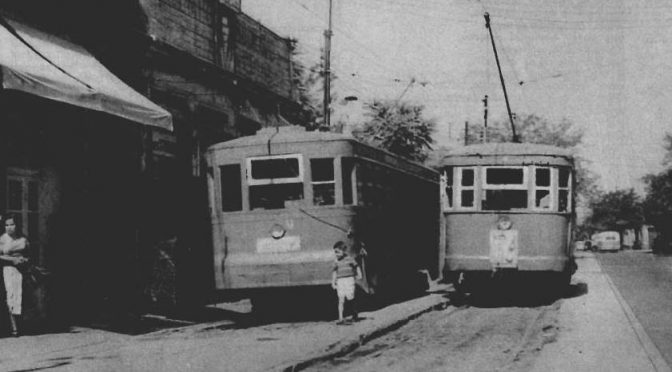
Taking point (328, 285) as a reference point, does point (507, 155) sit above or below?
above

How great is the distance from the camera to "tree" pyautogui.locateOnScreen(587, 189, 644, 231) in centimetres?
10568

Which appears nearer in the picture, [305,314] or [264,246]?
[264,246]

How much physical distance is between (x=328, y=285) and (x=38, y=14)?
242 inches

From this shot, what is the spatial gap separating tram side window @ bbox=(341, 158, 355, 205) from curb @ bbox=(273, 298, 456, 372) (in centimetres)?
212

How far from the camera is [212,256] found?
14484 millimetres

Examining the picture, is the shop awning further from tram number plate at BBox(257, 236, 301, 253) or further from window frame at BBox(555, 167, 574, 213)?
window frame at BBox(555, 167, 574, 213)


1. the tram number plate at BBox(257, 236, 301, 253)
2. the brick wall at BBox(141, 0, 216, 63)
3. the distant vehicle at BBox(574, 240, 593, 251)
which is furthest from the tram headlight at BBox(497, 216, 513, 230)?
the distant vehicle at BBox(574, 240, 593, 251)

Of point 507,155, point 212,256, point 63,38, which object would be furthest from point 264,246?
point 507,155

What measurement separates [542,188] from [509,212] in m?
0.79

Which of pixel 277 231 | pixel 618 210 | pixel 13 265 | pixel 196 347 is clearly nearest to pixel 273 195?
pixel 277 231

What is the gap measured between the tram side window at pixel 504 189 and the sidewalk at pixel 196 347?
427 centimetres

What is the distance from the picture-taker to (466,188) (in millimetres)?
17328

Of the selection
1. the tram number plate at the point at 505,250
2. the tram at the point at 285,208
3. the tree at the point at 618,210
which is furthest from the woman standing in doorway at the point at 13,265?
the tree at the point at 618,210

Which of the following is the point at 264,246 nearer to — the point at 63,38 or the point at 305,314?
the point at 305,314
